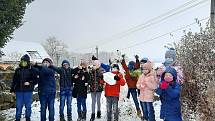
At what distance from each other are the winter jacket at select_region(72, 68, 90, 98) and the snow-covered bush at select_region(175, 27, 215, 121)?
2.96 meters

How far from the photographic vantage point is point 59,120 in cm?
1156

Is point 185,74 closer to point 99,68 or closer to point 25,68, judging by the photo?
point 99,68

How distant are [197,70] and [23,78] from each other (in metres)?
5.01

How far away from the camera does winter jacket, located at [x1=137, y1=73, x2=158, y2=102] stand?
10109 millimetres

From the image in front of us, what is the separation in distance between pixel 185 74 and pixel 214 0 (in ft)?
14.9

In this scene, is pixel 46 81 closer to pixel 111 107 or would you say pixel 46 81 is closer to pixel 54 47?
pixel 111 107

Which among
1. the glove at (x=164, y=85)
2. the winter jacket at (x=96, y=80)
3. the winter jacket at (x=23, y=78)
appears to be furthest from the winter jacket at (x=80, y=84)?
the glove at (x=164, y=85)

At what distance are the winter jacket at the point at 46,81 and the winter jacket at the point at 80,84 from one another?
0.83 m

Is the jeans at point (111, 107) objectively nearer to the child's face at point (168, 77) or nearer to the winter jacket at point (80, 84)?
the winter jacket at point (80, 84)

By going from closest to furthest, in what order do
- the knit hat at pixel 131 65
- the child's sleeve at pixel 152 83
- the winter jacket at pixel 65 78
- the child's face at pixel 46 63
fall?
the child's sleeve at pixel 152 83, the child's face at pixel 46 63, the winter jacket at pixel 65 78, the knit hat at pixel 131 65

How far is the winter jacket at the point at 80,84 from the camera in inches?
457

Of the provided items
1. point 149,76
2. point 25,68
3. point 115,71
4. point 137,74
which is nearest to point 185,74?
point 149,76

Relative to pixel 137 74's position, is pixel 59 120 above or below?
below

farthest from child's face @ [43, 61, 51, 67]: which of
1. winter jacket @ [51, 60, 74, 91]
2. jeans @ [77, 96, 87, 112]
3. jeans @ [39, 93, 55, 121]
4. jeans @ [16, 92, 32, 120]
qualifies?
jeans @ [77, 96, 87, 112]
